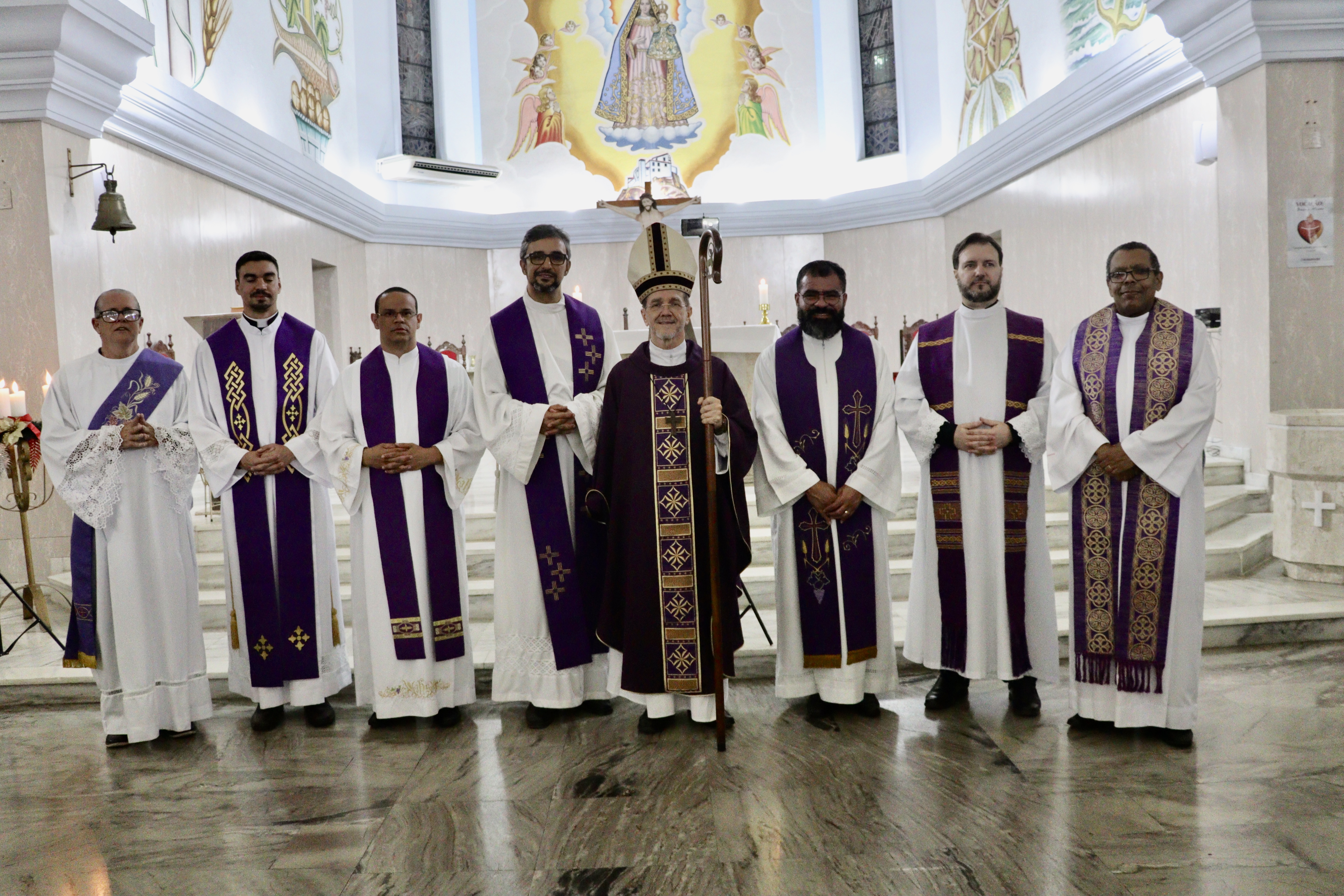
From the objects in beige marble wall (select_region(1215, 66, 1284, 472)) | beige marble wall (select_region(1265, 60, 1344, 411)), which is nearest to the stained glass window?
beige marble wall (select_region(1215, 66, 1284, 472))

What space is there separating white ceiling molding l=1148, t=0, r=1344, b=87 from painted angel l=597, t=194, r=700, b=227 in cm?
432

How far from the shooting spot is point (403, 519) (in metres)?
4.14

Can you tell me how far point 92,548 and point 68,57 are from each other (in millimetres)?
3263

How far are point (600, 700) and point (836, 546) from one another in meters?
1.14

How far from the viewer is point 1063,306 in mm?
9312

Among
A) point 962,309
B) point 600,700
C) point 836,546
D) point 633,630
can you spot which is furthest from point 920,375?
point 600,700

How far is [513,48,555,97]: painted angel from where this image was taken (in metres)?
13.1

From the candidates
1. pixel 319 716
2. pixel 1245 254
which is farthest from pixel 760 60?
pixel 319 716

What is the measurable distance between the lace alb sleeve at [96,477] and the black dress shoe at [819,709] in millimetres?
2814

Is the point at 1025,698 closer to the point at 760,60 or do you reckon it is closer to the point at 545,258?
the point at 545,258

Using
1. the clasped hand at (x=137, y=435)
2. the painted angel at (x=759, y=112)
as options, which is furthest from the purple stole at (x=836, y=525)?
the painted angel at (x=759, y=112)

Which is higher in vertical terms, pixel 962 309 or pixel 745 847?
pixel 962 309

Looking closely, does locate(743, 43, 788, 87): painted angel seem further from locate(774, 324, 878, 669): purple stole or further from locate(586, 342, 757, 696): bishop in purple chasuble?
locate(586, 342, 757, 696): bishop in purple chasuble

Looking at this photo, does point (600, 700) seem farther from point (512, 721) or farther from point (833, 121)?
point (833, 121)
